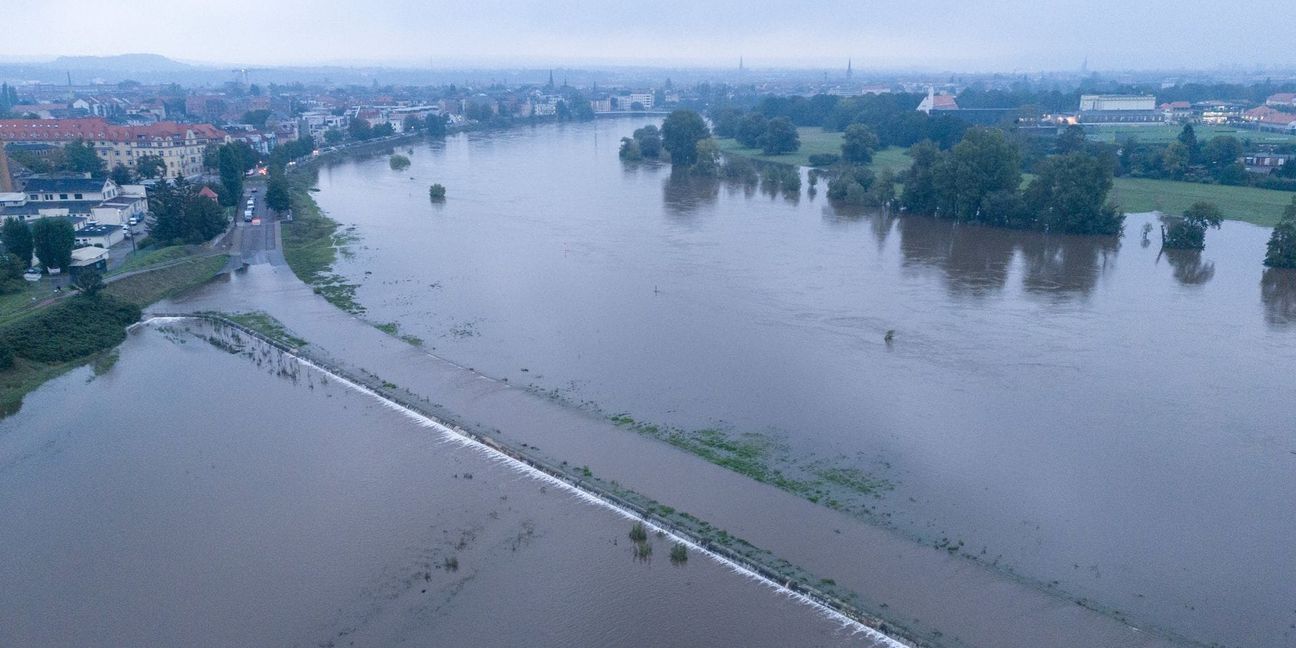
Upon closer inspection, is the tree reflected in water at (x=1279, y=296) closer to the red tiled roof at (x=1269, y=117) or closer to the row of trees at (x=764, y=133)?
the row of trees at (x=764, y=133)

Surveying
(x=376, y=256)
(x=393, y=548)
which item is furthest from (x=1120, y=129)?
(x=393, y=548)

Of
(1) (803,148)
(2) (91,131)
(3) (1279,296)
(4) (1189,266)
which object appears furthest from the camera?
(1) (803,148)

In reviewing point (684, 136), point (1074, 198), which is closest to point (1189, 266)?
point (1074, 198)

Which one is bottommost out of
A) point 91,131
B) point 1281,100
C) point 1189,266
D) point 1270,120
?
point 1189,266

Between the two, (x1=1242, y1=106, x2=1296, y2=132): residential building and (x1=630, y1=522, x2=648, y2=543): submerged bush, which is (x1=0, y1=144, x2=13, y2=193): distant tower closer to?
(x1=630, y1=522, x2=648, y2=543): submerged bush

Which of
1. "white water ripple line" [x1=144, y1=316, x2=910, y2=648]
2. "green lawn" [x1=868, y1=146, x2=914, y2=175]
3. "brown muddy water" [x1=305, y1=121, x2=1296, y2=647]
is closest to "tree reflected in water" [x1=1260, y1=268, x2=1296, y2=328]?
"brown muddy water" [x1=305, y1=121, x2=1296, y2=647]

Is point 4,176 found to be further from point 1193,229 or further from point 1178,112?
point 1178,112
